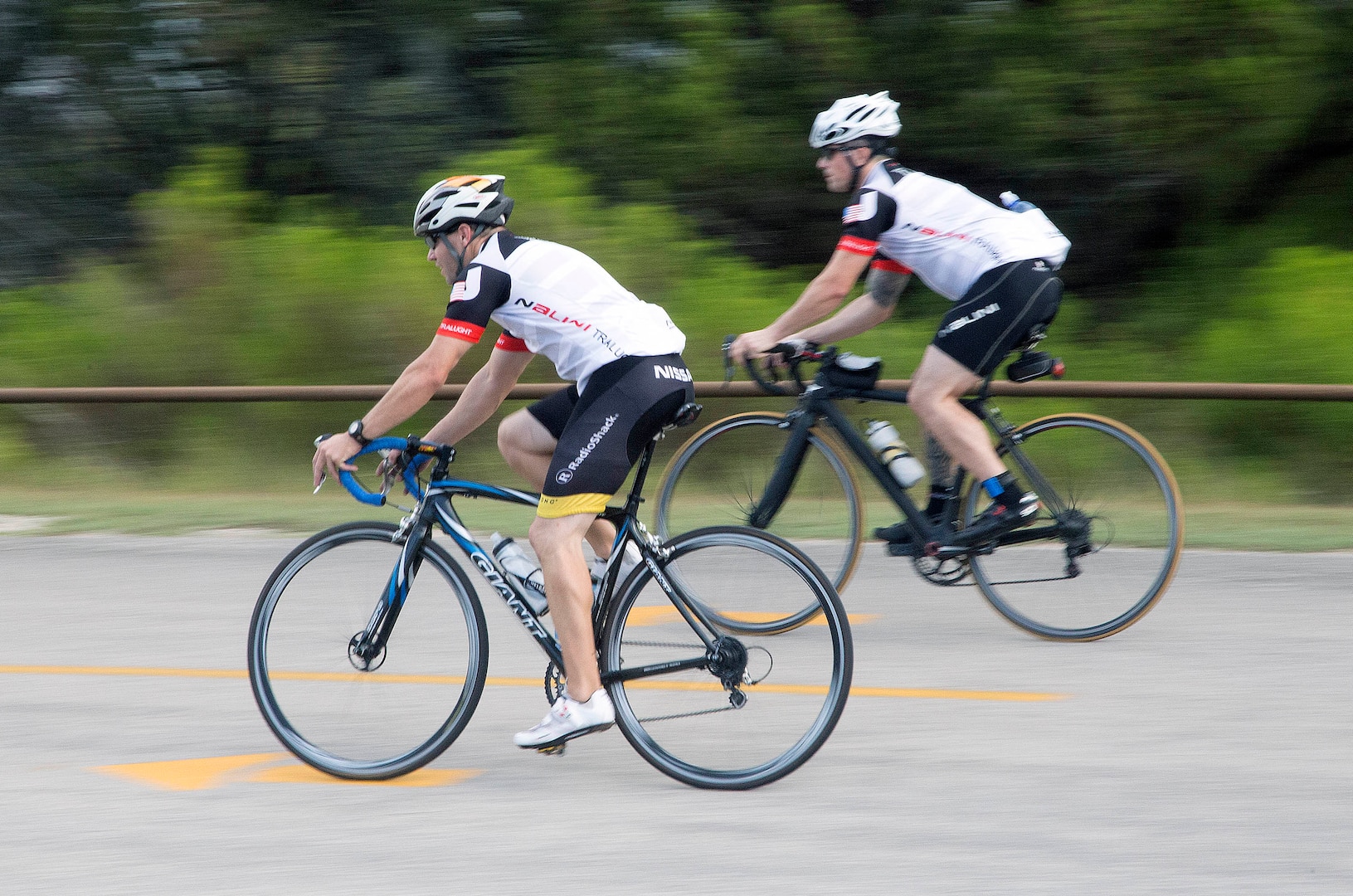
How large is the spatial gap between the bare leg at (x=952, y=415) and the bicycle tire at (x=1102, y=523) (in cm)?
Result: 21

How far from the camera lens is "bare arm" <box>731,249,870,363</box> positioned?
679 centimetres

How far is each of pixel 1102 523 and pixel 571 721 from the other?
291 cm

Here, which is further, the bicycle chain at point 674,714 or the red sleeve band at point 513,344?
the red sleeve band at point 513,344

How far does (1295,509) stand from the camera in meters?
10.4

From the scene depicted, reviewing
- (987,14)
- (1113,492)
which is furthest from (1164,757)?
(987,14)

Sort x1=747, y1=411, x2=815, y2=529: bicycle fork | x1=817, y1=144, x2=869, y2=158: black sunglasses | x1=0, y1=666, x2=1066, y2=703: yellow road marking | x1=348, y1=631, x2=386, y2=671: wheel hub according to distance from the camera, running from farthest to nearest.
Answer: x1=747, y1=411, x2=815, y2=529: bicycle fork → x1=817, y1=144, x2=869, y2=158: black sunglasses → x1=348, y1=631, x2=386, y2=671: wheel hub → x1=0, y1=666, x2=1066, y2=703: yellow road marking

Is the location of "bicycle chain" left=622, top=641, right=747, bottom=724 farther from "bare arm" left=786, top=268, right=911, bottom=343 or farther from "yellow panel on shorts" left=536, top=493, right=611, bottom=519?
"bare arm" left=786, top=268, right=911, bottom=343

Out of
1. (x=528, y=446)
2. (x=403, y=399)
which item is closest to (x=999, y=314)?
(x=528, y=446)

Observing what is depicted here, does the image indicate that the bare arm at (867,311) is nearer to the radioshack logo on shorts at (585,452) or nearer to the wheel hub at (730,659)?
the radioshack logo on shorts at (585,452)

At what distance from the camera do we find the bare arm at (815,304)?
22.3 feet

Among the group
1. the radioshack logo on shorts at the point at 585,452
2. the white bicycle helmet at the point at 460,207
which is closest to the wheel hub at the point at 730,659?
the radioshack logo on shorts at the point at 585,452

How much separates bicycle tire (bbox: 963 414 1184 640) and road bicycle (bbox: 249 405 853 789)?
2.00m

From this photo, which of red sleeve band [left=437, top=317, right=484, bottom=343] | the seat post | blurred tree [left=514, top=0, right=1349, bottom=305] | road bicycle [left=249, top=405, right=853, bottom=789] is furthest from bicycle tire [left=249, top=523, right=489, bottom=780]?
blurred tree [left=514, top=0, right=1349, bottom=305]

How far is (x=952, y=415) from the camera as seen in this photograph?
680 centimetres
